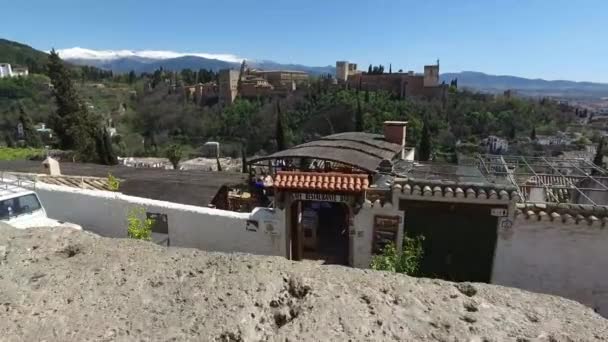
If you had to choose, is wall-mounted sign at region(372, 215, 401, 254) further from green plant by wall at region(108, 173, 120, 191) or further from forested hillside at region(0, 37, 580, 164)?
forested hillside at region(0, 37, 580, 164)

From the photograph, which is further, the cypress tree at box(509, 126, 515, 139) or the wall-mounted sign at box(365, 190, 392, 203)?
the cypress tree at box(509, 126, 515, 139)

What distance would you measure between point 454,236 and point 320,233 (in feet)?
14.5

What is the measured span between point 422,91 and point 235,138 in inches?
1902

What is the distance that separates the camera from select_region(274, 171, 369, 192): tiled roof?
9375 mm

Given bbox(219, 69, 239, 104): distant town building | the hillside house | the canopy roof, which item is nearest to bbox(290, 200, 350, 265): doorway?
the hillside house

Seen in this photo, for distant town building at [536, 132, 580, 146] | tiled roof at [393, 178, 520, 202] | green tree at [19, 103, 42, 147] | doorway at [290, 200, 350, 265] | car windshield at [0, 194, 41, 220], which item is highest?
tiled roof at [393, 178, 520, 202]

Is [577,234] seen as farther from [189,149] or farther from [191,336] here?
[189,149]

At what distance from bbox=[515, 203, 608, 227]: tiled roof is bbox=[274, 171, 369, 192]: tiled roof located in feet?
11.5

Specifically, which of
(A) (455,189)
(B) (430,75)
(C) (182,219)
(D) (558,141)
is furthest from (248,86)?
(A) (455,189)

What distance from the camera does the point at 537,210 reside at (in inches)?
342

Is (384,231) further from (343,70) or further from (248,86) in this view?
(343,70)

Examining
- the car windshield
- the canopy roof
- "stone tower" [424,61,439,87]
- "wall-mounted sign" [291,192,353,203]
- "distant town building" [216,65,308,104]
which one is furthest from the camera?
"distant town building" [216,65,308,104]

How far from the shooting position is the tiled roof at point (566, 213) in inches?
332

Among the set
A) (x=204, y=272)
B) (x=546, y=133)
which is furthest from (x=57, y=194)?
(x=546, y=133)
